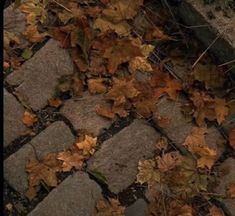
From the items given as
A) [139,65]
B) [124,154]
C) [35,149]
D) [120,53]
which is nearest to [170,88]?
[139,65]

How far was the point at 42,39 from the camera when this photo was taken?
9.94ft

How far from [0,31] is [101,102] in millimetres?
912

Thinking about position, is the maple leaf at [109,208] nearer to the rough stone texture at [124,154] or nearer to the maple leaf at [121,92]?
the rough stone texture at [124,154]

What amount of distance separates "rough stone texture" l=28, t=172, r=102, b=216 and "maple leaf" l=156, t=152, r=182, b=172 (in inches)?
13.6

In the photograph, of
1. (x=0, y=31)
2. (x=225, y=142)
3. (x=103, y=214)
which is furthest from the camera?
(x=225, y=142)

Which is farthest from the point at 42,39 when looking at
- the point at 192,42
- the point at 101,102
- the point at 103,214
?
the point at 103,214

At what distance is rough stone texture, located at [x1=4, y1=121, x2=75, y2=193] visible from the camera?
106 inches

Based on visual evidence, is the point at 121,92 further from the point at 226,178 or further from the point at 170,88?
the point at 226,178

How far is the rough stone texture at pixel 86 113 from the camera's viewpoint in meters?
2.87

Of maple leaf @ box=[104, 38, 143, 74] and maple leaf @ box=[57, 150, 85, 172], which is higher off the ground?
maple leaf @ box=[104, 38, 143, 74]

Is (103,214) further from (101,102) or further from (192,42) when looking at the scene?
(192,42)

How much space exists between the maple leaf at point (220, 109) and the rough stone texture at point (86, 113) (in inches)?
22.9

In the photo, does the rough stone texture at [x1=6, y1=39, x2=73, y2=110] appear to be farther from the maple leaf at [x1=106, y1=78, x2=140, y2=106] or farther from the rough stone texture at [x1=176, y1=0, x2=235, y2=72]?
the rough stone texture at [x1=176, y1=0, x2=235, y2=72]

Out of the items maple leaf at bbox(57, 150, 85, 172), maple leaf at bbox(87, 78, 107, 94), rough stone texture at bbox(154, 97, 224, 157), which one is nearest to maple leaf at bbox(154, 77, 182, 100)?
rough stone texture at bbox(154, 97, 224, 157)
